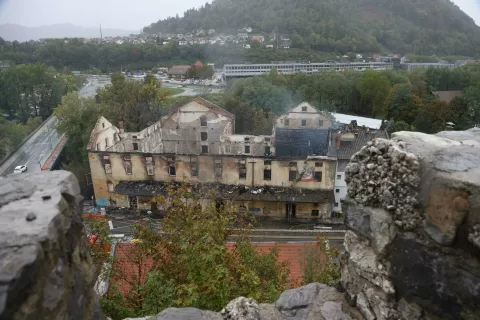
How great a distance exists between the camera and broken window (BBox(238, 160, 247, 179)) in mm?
24223

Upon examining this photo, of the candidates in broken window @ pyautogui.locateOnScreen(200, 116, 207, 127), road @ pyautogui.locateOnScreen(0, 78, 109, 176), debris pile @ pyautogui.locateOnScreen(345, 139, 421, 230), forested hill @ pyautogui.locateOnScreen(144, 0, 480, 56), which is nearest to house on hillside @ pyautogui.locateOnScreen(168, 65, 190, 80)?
forested hill @ pyautogui.locateOnScreen(144, 0, 480, 56)

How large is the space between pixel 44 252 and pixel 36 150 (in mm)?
38405

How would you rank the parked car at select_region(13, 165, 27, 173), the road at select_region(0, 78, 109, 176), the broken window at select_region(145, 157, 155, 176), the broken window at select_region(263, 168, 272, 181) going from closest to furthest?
the broken window at select_region(263, 168, 272, 181) → the broken window at select_region(145, 157, 155, 176) → the parked car at select_region(13, 165, 27, 173) → the road at select_region(0, 78, 109, 176)

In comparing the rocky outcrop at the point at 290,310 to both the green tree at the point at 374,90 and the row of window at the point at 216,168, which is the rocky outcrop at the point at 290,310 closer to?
the row of window at the point at 216,168

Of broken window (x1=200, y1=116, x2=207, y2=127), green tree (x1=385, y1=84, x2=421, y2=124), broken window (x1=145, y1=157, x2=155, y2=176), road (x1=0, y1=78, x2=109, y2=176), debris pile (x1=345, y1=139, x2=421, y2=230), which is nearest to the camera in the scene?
debris pile (x1=345, y1=139, x2=421, y2=230)

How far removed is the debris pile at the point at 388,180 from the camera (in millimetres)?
5457

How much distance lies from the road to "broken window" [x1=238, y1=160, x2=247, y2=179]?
1574 centimetres

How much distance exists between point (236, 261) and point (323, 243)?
3.28 meters

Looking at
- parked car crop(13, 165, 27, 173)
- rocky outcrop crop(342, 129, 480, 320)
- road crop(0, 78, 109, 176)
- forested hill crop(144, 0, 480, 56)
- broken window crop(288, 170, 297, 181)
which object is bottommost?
road crop(0, 78, 109, 176)

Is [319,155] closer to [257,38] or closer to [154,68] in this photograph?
[154,68]

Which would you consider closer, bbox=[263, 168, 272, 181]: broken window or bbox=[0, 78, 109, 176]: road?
bbox=[263, 168, 272, 181]: broken window

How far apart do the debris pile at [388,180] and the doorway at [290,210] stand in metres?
18.2

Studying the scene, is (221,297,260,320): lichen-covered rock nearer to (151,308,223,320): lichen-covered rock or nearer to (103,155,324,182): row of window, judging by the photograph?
(151,308,223,320): lichen-covered rock

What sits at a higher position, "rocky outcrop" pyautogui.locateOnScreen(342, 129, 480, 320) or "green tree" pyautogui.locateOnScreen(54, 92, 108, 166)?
"rocky outcrop" pyautogui.locateOnScreen(342, 129, 480, 320)
